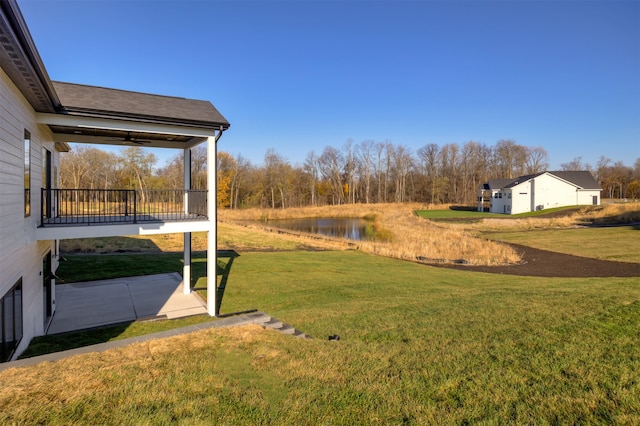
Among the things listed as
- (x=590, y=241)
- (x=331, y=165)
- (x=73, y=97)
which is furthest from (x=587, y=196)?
(x=73, y=97)

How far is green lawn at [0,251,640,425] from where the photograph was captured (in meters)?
3.45

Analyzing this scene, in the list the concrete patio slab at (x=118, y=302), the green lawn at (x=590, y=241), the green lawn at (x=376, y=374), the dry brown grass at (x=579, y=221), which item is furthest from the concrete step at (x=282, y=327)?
the dry brown grass at (x=579, y=221)

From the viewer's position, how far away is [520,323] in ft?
20.7

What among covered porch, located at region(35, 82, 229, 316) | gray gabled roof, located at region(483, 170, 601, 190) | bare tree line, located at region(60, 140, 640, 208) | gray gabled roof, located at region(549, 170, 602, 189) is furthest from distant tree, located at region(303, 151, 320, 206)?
covered porch, located at region(35, 82, 229, 316)

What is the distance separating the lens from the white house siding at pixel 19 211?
4.94 metres

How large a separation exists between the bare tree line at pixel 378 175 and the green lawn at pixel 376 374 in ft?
162

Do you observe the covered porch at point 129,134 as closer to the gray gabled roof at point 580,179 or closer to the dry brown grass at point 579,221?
the dry brown grass at point 579,221

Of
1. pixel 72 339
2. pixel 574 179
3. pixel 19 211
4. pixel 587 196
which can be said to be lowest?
pixel 72 339

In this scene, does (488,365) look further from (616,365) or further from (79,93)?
(79,93)

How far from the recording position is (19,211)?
5840mm

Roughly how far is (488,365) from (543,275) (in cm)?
1313

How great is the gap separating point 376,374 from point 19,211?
615 centimetres

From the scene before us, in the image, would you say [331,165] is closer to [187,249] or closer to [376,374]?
[187,249]

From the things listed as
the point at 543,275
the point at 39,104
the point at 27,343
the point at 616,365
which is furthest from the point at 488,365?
the point at 543,275
